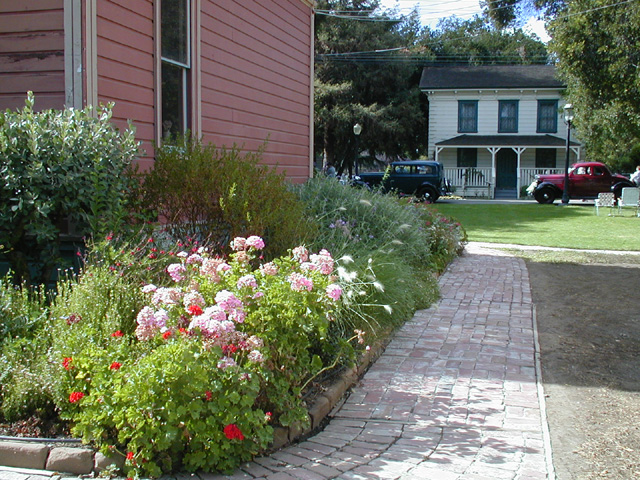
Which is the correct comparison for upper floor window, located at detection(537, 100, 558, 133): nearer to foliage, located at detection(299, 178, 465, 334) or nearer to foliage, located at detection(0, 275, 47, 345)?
foliage, located at detection(299, 178, 465, 334)

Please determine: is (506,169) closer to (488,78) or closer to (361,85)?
(488,78)

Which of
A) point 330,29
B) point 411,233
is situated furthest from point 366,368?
point 330,29

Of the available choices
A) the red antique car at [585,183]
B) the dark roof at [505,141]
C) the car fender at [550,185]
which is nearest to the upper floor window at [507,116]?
the dark roof at [505,141]

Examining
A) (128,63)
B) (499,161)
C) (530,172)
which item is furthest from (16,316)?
(499,161)

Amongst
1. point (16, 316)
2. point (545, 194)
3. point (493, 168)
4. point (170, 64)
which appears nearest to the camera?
point (16, 316)

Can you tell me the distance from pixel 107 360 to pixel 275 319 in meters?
0.98

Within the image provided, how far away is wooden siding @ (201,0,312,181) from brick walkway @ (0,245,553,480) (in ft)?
11.7

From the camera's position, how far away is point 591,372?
17.8 feet

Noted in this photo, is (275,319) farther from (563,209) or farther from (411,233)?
(563,209)

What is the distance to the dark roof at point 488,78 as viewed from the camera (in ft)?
117

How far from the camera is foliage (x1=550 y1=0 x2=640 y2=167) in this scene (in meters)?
22.0

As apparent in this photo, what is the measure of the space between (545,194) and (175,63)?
2360cm

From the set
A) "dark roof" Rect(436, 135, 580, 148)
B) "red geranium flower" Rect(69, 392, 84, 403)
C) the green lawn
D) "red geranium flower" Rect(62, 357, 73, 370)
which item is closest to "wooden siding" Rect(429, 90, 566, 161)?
"dark roof" Rect(436, 135, 580, 148)

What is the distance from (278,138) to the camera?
10.9m
